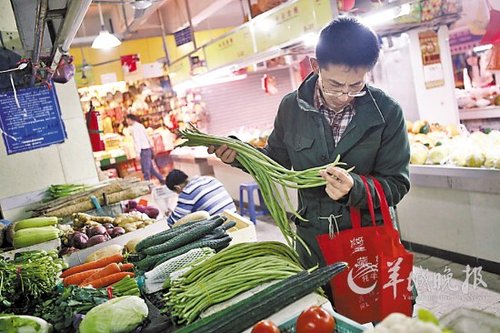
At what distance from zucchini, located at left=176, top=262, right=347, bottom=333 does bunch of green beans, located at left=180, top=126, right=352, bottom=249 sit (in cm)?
36

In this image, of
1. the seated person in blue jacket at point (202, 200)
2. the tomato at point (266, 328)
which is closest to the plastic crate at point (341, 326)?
the tomato at point (266, 328)

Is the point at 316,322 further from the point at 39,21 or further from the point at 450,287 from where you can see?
the point at 450,287

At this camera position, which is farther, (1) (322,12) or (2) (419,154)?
(2) (419,154)

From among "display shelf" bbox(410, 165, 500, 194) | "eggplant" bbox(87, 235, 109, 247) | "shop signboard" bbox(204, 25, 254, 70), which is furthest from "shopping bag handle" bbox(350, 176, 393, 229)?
"shop signboard" bbox(204, 25, 254, 70)

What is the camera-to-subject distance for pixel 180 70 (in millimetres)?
10703

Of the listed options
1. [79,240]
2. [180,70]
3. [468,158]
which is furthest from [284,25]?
[180,70]

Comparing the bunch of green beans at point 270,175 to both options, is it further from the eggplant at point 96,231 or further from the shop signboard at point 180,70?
the shop signboard at point 180,70

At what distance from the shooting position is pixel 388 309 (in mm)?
2270

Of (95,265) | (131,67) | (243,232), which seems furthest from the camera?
(131,67)

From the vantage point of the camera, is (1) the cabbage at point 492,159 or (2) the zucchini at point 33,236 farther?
(1) the cabbage at point 492,159

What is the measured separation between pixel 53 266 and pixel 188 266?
1.03m

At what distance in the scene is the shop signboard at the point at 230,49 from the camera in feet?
23.4

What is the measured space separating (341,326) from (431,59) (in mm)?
6725

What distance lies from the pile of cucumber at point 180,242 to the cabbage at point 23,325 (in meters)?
0.70
